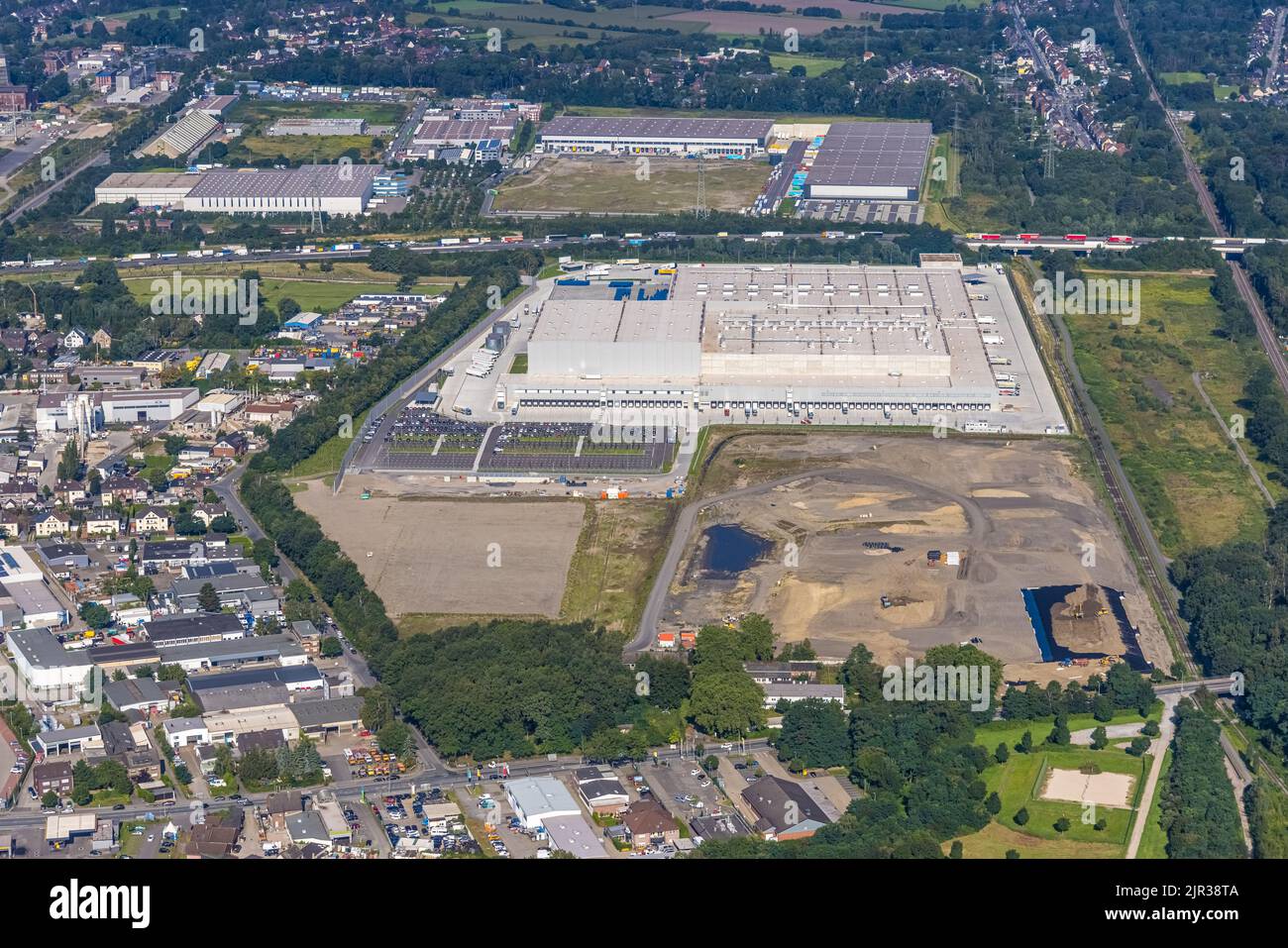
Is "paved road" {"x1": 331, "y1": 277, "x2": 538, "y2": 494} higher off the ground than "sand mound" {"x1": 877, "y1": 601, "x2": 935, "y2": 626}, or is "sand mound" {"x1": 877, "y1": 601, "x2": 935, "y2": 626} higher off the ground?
"sand mound" {"x1": 877, "y1": 601, "x2": 935, "y2": 626}

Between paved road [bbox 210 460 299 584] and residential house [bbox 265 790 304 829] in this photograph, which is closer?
residential house [bbox 265 790 304 829]

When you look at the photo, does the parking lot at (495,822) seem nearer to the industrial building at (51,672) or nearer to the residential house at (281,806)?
the residential house at (281,806)

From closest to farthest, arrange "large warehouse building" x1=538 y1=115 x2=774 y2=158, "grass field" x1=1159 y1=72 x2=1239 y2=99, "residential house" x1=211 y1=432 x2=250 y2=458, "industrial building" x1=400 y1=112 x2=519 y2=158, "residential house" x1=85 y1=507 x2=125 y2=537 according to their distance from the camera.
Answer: "residential house" x1=85 y1=507 x2=125 y2=537, "residential house" x1=211 y1=432 x2=250 y2=458, "industrial building" x1=400 y1=112 x2=519 y2=158, "large warehouse building" x1=538 y1=115 x2=774 y2=158, "grass field" x1=1159 y1=72 x2=1239 y2=99

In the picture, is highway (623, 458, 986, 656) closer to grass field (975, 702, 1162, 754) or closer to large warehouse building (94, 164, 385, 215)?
grass field (975, 702, 1162, 754)

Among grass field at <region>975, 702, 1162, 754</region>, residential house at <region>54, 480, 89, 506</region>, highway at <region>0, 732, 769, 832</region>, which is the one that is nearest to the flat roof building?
highway at <region>0, 732, 769, 832</region>

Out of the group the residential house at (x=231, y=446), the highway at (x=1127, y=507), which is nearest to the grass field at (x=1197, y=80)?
the highway at (x=1127, y=507)

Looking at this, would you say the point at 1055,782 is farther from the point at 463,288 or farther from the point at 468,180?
the point at 468,180
